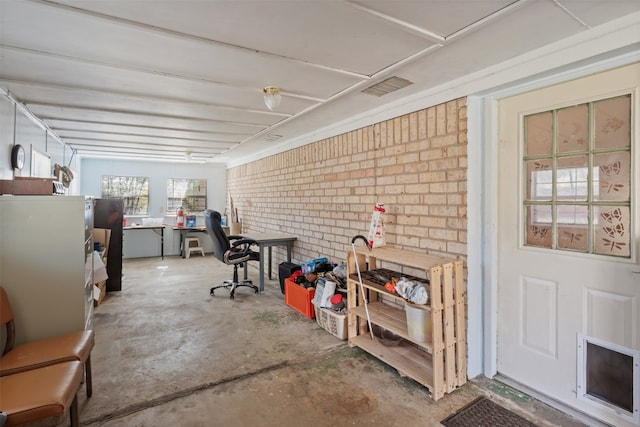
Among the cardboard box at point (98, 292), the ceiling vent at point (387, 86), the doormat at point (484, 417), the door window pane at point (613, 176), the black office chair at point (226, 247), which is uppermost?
the ceiling vent at point (387, 86)

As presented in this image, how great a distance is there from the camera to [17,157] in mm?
3113

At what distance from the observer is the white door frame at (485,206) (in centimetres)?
248

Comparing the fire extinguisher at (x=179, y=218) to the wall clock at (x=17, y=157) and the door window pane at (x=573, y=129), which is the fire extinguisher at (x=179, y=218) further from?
the door window pane at (x=573, y=129)

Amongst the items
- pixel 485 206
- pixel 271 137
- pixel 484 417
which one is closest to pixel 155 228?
pixel 271 137

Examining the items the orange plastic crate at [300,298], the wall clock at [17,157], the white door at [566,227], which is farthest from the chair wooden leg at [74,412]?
the white door at [566,227]

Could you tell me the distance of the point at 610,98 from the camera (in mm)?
1927

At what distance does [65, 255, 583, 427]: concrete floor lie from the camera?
82.0 inches

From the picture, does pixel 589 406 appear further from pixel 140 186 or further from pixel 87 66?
pixel 140 186

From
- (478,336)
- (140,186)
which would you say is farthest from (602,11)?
(140,186)

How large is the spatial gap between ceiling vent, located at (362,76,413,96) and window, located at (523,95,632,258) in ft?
3.30

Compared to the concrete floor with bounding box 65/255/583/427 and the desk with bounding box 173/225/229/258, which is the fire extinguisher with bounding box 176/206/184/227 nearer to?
the desk with bounding box 173/225/229/258

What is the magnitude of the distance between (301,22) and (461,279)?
2.14m

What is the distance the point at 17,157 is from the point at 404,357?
13.8 ft

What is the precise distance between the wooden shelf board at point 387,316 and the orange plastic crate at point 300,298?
848mm
